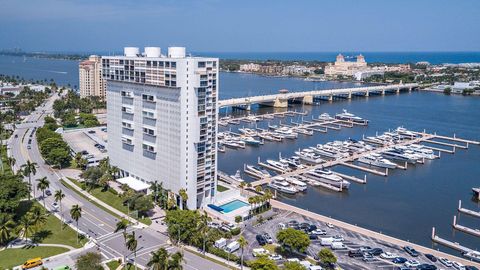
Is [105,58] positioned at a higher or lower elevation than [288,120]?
higher

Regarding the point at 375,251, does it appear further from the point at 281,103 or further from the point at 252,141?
the point at 281,103

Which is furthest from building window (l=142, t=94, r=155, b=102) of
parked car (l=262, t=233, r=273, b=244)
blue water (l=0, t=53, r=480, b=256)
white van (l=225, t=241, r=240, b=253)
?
blue water (l=0, t=53, r=480, b=256)

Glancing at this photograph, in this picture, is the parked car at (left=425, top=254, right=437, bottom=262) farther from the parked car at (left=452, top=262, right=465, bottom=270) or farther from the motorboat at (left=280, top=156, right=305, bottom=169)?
the motorboat at (left=280, top=156, right=305, bottom=169)

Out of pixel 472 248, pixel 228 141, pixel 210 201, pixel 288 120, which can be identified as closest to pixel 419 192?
pixel 472 248

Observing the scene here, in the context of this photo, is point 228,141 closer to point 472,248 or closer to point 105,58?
point 105,58

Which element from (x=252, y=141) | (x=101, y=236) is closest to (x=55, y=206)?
(x=101, y=236)

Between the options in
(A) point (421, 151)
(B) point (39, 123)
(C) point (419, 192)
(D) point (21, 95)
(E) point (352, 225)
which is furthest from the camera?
(D) point (21, 95)

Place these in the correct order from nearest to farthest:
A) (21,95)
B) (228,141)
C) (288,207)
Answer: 1. (288,207)
2. (228,141)
3. (21,95)
